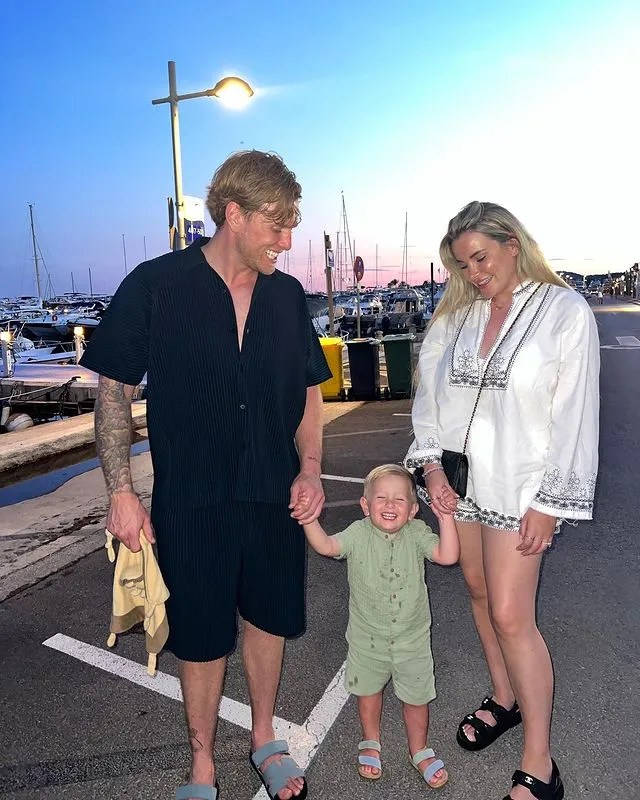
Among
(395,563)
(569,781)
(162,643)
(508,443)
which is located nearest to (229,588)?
(162,643)

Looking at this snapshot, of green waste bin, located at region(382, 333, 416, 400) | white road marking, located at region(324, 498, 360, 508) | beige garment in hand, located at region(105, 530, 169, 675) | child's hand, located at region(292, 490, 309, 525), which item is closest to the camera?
beige garment in hand, located at region(105, 530, 169, 675)

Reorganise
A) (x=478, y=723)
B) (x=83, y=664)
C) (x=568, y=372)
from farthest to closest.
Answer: (x=83, y=664) → (x=478, y=723) → (x=568, y=372)

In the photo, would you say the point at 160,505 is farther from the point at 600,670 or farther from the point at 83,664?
the point at 600,670

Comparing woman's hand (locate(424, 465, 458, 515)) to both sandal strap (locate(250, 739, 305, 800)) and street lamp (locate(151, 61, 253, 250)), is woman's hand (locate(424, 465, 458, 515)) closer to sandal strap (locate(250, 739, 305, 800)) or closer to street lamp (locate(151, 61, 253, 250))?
sandal strap (locate(250, 739, 305, 800))

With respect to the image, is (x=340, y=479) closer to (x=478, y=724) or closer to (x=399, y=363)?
(x=478, y=724)

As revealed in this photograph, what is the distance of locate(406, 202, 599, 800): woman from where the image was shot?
6.66 ft

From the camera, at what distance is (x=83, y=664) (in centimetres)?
341

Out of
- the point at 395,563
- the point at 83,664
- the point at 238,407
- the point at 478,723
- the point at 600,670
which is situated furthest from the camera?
the point at 83,664

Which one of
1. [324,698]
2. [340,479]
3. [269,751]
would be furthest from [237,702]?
[340,479]

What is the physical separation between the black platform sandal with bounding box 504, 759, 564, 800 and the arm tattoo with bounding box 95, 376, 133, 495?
5.76 feet

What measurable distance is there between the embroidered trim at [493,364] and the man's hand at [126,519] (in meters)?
1.21

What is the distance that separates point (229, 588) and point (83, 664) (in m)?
1.70

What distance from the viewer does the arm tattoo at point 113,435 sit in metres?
2.10

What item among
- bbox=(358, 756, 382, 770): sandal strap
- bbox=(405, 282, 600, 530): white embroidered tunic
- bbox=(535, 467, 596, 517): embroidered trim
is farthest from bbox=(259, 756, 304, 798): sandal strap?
bbox=(535, 467, 596, 517): embroidered trim
